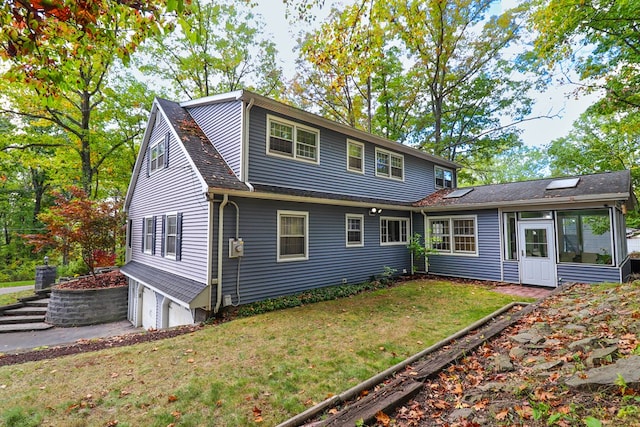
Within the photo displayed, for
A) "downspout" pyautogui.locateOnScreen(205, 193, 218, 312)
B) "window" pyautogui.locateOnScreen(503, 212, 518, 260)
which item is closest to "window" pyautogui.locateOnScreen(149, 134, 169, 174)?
"downspout" pyautogui.locateOnScreen(205, 193, 218, 312)

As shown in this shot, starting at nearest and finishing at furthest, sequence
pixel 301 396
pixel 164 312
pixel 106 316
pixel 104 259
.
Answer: pixel 301 396 → pixel 164 312 → pixel 106 316 → pixel 104 259

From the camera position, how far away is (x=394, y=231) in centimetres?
1228

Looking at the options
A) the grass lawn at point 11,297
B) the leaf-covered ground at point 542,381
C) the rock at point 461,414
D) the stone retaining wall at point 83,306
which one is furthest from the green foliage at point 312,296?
the grass lawn at point 11,297

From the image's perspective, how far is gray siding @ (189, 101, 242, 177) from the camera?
786 centimetres

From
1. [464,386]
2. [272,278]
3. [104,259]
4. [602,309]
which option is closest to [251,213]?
[272,278]

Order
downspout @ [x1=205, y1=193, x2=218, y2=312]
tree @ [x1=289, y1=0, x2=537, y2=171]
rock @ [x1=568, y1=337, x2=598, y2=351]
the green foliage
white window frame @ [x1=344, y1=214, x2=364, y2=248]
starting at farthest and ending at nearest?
tree @ [x1=289, y1=0, x2=537, y2=171]
white window frame @ [x1=344, y1=214, x2=364, y2=248]
the green foliage
downspout @ [x1=205, y1=193, x2=218, y2=312]
rock @ [x1=568, y1=337, x2=598, y2=351]

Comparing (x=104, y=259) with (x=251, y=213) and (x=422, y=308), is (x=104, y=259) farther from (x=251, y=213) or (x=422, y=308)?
(x=422, y=308)

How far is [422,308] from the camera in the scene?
7.30 m

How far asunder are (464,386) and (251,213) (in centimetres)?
590

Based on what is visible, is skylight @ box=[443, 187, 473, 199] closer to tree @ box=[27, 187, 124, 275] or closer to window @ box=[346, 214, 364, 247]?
window @ box=[346, 214, 364, 247]

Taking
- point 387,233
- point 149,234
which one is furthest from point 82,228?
point 387,233

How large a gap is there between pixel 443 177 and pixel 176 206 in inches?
519

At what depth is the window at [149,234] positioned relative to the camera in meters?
10.7

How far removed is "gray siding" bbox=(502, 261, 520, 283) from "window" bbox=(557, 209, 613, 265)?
→ 1.27 meters
